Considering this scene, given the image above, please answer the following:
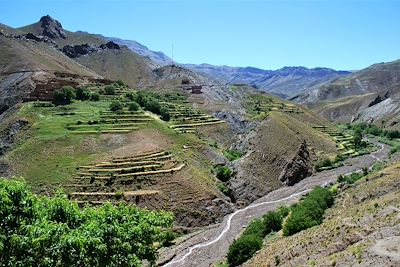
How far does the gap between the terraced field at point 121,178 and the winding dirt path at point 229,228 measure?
1122 cm

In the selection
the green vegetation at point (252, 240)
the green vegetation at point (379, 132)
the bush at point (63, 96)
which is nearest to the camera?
the green vegetation at point (252, 240)

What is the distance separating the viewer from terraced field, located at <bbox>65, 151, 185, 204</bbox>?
65.6m

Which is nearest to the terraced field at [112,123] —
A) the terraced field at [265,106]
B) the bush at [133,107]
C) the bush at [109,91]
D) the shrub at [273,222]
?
the bush at [133,107]

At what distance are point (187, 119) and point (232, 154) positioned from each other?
60.2 ft

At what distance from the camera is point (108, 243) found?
25.0m

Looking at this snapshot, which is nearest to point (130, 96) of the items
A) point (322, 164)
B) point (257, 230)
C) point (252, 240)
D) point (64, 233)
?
point (322, 164)

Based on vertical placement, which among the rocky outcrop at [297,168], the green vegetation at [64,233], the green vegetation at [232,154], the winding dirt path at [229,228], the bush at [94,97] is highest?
the bush at [94,97]

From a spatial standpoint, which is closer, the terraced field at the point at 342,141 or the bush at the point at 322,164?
the bush at the point at 322,164

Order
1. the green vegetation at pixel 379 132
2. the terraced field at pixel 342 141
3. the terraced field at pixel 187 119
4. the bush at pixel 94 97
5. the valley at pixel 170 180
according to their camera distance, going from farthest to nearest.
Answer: the green vegetation at pixel 379 132 → the terraced field at pixel 342 141 → the bush at pixel 94 97 → the terraced field at pixel 187 119 → the valley at pixel 170 180

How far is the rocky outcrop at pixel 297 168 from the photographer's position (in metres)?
85.9

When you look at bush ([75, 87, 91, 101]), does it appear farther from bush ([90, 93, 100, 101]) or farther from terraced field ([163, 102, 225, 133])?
terraced field ([163, 102, 225, 133])

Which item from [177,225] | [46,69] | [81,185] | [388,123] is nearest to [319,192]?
[177,225]

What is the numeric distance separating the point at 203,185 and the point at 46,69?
83971 millimetres

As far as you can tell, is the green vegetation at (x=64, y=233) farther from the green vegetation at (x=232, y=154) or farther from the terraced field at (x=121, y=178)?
the green vegetation at (x=232, y=154)
